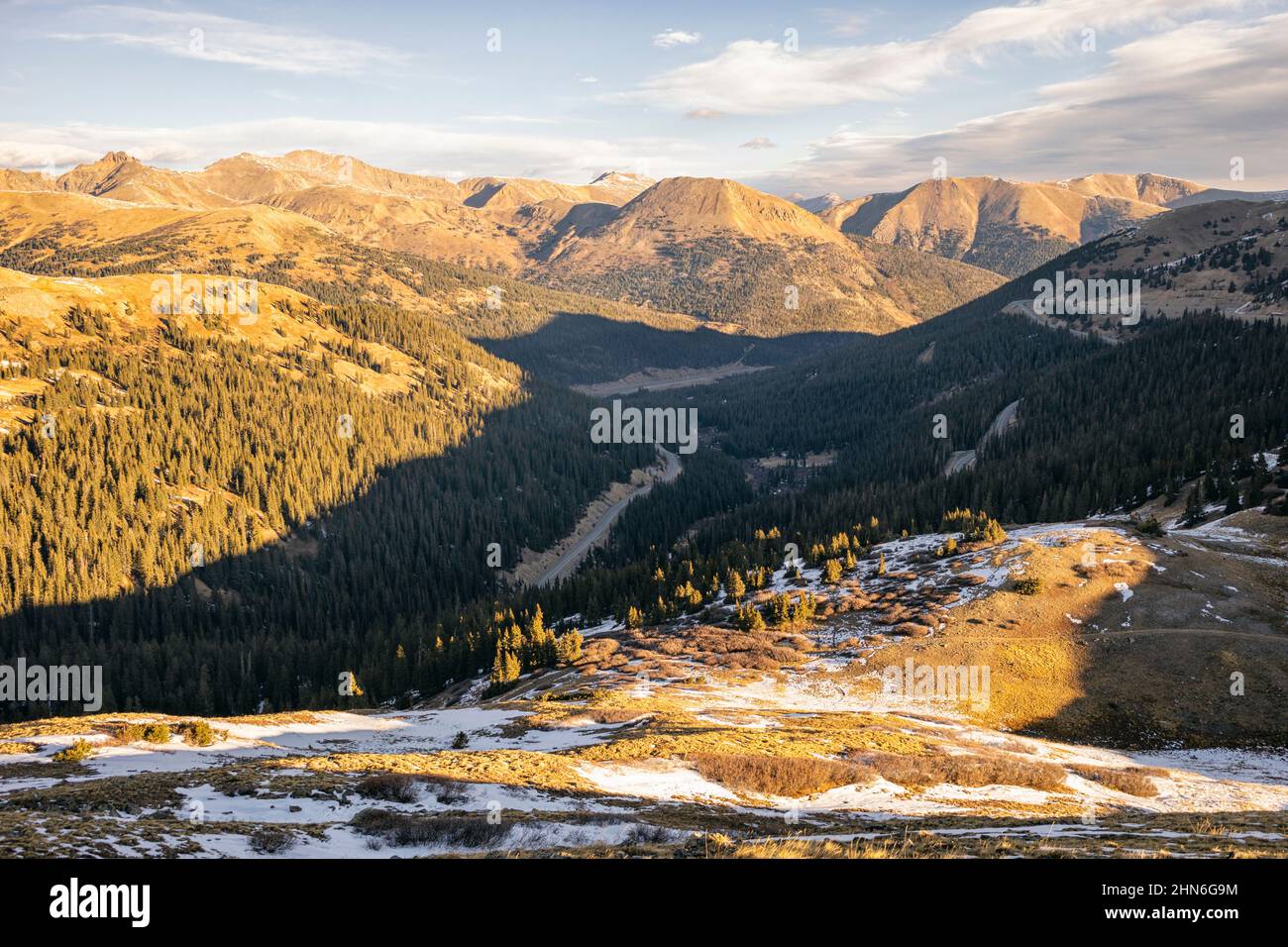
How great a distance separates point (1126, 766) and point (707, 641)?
42110 millimetres

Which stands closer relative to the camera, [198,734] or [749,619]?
[198,734]

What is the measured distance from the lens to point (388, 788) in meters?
32.9

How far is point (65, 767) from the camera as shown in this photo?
36094mm

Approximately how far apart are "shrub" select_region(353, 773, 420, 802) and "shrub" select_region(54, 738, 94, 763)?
1664 cm

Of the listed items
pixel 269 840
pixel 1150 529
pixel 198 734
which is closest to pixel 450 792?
pixel 269 840

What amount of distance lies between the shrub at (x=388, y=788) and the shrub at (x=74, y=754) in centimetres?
1664

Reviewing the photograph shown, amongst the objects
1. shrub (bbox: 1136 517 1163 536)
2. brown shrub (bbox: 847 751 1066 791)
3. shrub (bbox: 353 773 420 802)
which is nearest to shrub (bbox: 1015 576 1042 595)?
shrub (bbox: 1136 517 1163 536)

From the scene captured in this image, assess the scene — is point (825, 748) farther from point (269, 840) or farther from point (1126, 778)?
point (269, 840)

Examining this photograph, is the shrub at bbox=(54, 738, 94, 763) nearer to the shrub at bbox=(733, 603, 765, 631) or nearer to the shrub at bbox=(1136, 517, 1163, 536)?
the shrub at bbox=(733, 603, 765, 631)

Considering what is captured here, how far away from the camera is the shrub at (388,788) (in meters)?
32.2

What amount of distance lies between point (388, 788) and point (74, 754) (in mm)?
18263

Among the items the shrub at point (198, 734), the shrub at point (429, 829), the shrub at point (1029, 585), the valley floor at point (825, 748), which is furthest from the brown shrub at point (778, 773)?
the shrub at point (1029, 585)

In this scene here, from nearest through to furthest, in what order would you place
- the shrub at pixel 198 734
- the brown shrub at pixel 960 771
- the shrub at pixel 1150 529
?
the brown shrub at pixel 960 771 → the shrub at pixel 198 734 → the shrub at pixel 1150 529

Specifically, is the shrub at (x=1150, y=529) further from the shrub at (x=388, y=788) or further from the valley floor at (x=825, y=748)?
the shrub at (x=388, y=788)
